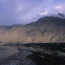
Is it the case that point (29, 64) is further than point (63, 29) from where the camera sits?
No

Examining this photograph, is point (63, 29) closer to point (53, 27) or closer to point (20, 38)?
point (53, 27)

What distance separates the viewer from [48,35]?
586 ft

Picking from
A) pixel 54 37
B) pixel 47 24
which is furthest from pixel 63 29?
Answer: pixel 47 24

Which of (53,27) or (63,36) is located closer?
(63,36)

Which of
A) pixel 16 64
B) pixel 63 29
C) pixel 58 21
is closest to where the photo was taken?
pixel 16 64

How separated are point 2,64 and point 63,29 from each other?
143 m

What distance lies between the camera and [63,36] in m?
160

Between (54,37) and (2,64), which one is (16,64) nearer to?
(2,64)

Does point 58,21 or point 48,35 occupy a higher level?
point 58,21

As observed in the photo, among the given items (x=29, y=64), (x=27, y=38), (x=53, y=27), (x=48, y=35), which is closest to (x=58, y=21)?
(x=53, y=27)

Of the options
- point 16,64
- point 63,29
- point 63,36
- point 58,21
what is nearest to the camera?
point 16,64

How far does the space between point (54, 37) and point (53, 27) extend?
23721mm

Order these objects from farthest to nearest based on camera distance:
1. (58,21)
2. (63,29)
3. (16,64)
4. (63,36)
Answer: (58,21) < (63,29) < (63,36) < (16,64)

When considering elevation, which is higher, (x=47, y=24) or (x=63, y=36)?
(x=47, y=24)
